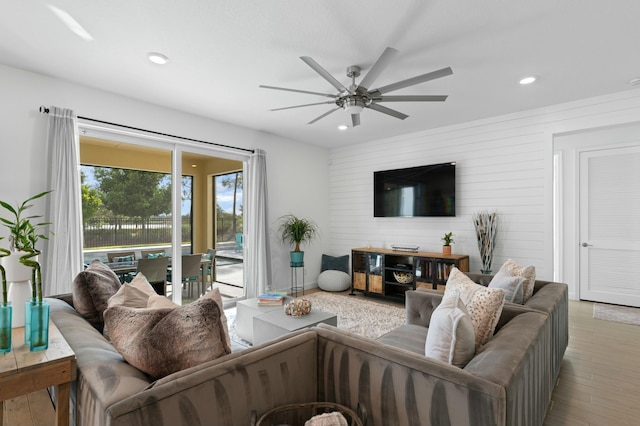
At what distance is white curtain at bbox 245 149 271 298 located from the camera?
16.0 ft

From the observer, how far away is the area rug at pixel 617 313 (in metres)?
3.83

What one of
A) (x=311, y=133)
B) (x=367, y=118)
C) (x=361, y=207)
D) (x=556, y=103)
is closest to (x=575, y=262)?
(x=556, y=103)

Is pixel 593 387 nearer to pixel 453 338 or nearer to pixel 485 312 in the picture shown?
pixel 485 312

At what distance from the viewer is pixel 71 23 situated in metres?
2.32

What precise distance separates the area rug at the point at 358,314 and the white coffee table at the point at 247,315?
8 centimetres

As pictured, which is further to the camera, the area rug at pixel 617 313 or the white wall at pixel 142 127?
the area rug at pixel 617 313

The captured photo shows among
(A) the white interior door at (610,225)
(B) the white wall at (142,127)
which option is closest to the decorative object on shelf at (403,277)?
(B) the white wall at (142,127)

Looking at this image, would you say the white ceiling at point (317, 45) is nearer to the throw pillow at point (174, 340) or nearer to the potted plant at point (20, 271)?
the potted plant at point (20, 271)

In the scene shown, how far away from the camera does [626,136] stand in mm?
4262

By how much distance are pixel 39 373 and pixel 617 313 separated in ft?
18.7

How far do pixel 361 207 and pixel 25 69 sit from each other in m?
4.79

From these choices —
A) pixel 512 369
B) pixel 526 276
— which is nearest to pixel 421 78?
pixel 526 276

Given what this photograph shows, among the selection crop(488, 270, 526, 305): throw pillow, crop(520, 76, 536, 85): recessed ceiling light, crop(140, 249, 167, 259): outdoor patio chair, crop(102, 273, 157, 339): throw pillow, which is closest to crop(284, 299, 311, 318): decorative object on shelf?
crop(102, 273, 157, 339): throw pillow

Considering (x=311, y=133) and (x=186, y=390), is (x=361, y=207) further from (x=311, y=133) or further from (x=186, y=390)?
(x=186, y=390)
